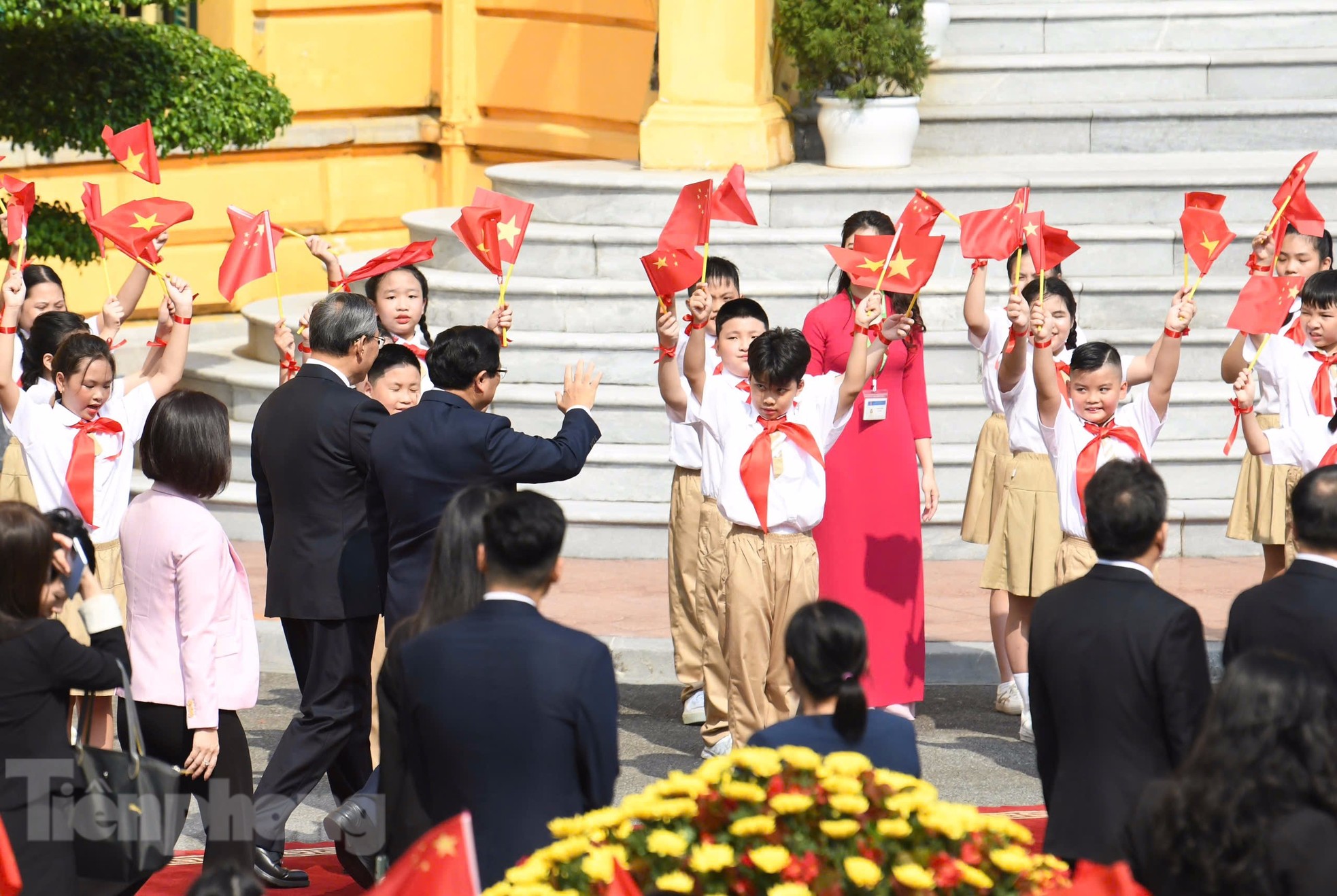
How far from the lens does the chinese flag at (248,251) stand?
7.36 metres

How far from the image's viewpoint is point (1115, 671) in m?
4.12

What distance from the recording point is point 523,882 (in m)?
3.19

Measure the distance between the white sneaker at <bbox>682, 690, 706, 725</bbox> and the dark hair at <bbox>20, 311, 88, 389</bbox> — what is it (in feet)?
9.29

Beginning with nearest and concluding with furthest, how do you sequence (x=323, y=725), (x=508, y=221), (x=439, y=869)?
(x=439, y=869) → (x=323, y=725) → (x=508, y=221)

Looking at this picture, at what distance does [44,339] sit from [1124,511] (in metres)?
4.53

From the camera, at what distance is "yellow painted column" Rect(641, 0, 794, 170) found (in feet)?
38.9

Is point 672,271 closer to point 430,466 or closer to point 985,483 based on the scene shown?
point 430,466

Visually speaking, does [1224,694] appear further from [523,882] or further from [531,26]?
[531,26]

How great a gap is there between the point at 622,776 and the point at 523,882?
3496 millimetres

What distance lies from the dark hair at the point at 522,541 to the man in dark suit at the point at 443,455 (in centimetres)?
156

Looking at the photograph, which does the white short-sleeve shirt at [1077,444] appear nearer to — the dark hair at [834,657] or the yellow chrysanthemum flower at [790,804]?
the dark hair at [834,657]

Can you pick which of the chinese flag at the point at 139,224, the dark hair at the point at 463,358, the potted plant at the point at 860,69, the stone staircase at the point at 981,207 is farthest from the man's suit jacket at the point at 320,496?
the potted plant at the point at 860,69

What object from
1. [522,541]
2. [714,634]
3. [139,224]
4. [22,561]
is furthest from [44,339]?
[522,541]

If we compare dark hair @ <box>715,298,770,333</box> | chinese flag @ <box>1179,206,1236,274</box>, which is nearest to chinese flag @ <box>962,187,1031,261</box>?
chinese flag @ <box>1179,206,1236,274</box>
